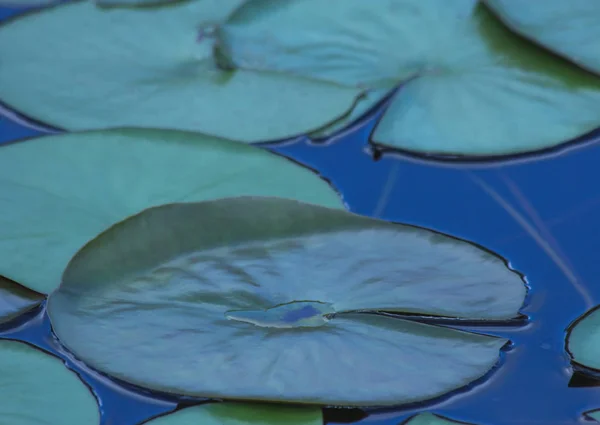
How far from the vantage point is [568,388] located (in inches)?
32.1

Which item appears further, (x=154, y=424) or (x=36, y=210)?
(x=36, y=210)

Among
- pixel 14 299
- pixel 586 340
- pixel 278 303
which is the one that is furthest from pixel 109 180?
pixel 586 340

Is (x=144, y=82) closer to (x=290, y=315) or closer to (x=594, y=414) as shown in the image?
(x=290, y=315)

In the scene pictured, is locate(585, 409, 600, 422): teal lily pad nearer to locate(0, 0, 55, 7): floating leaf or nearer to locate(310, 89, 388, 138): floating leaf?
locate(310, 89, 388, 138): floating leaf

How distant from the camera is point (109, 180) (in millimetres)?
989

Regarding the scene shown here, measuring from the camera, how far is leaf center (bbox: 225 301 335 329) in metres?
0.82

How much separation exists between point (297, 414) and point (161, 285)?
0.20m

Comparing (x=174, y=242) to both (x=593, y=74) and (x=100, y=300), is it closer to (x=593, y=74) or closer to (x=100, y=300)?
(x=100, y=300)

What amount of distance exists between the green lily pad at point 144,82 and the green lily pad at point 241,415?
43cm

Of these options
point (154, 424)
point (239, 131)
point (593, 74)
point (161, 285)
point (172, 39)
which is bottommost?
point (154, 424)

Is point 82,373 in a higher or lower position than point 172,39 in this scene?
lower

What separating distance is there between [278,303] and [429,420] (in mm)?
202

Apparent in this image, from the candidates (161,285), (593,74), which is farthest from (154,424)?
(593,74)

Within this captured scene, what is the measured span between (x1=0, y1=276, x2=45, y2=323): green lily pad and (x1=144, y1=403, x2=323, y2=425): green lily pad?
22cm
